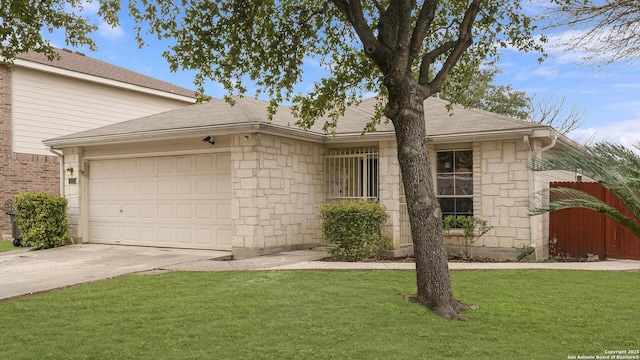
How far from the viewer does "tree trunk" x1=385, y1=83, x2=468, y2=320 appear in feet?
21.1

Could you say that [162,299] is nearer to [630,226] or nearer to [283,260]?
[283,260]

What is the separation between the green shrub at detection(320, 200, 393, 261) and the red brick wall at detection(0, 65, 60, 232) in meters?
11.4

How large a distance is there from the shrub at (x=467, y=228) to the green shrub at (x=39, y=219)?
31.4 ft

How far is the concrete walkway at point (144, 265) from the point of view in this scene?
28.9 feet

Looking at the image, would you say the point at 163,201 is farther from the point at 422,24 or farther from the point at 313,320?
the point at 422,24

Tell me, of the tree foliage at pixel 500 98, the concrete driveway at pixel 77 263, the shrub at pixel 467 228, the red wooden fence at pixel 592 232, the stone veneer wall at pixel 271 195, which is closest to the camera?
the concrete driveway at pixel 77 263

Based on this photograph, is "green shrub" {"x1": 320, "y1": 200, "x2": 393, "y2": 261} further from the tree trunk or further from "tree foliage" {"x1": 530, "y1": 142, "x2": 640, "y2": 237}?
"tree foliage" {"x1": 530, "y1": 142, "x2": 640, "y2": 237}

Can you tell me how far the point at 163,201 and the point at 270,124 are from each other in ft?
12.4

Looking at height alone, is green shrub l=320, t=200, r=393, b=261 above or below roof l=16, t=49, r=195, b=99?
below

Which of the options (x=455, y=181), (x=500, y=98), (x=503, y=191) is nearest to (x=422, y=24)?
(x=503, y=191)

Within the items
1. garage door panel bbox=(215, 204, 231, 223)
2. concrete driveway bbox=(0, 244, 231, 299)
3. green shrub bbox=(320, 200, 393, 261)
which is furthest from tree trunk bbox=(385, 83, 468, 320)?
garage door panel bbox=(215, 204, 231, 223)

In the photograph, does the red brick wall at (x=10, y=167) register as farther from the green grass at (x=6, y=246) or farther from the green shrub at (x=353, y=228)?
the green shrub at (x=353, y=228)

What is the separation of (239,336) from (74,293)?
3463 millimetres

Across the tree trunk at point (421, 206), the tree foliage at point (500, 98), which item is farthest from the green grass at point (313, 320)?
the tree foliage at point (500, 98)
